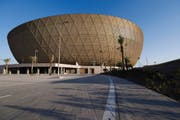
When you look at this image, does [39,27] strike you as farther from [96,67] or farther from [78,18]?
[96,67]

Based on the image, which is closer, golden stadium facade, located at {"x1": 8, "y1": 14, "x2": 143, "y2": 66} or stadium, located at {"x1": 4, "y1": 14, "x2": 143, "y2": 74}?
stadium, located at {"x1": 4, "y1": 14, "x2": 143, "y2": 74}

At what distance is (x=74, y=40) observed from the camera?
289ft

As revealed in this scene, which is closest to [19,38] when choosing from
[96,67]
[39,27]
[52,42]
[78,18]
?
[39,27]

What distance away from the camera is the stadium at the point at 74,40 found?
87938mm

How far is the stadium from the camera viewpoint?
87.9 m

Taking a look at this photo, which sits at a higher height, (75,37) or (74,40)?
(75,37)

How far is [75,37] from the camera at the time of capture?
87.8 meters

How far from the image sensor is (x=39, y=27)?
90.2m

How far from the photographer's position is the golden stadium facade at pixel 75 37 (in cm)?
8806

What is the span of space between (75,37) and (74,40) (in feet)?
5.35

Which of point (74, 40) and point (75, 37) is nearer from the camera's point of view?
point (75, 37)

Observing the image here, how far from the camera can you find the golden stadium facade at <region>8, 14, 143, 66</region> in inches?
3467

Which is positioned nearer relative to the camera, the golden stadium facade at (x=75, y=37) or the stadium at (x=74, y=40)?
the stadium at (x=74, y=40)

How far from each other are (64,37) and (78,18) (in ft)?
40.3
